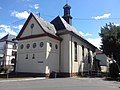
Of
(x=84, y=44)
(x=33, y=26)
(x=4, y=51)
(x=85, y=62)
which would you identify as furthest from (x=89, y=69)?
(x=4, y=51)

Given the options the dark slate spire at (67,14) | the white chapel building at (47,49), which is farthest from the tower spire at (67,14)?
the white chapel building at (47,49)

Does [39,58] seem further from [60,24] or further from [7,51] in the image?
[7,51]

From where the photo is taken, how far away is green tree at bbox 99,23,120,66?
3391cm

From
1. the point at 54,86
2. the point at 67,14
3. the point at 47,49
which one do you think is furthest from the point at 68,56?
the point at 54,86

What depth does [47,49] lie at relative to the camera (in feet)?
97.8

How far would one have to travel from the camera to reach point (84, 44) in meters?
38.3

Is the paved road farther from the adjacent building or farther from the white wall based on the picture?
the adjacent building

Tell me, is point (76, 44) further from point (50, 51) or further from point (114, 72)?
point (114, 72)

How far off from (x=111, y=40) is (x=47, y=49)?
12145mm

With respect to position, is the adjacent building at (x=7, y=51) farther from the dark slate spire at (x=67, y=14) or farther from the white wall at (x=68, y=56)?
the white wall at (x=68, y=56)

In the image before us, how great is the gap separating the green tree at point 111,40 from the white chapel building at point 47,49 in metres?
4.66

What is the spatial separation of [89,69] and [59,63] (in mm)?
9830

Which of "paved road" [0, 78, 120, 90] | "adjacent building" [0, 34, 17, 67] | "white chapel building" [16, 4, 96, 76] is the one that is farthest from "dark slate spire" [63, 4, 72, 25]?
"adjacent building" [0, 34, 17, 67]

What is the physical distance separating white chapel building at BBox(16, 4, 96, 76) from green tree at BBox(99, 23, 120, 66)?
4660 mm
